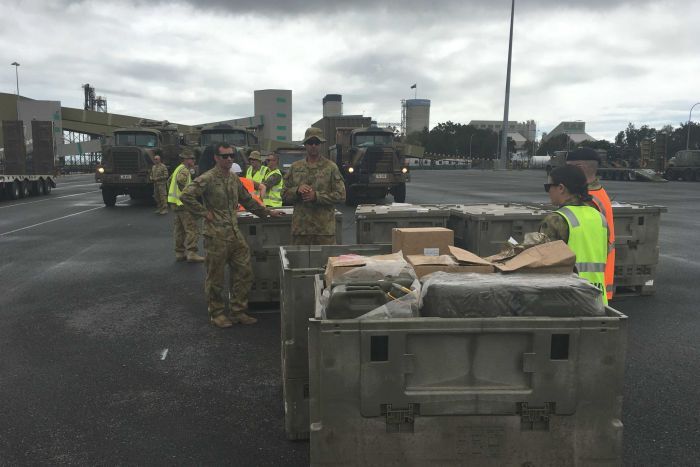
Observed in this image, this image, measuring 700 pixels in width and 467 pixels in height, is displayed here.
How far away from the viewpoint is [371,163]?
18016 millimetres

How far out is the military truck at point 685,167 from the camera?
4091 cm

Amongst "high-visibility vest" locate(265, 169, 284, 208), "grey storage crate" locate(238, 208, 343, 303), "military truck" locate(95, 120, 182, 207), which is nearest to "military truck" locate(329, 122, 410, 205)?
"military truck" locate(95, 120, 182, 207)

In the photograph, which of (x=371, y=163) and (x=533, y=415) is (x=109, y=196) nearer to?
(x=371, y=163)

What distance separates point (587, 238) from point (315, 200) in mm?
3094

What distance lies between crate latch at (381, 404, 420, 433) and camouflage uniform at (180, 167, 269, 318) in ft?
12.2

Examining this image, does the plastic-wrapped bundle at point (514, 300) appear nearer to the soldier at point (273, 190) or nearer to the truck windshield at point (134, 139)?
the soldier at point (273, 190)

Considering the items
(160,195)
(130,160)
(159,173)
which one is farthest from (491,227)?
(130,160)

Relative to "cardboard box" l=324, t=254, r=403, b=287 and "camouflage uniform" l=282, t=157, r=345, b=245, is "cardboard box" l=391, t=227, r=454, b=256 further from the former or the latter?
"camouflage uniform" l=282, t=157, r=345, b=245

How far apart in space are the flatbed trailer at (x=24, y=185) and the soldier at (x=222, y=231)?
18.5 meters

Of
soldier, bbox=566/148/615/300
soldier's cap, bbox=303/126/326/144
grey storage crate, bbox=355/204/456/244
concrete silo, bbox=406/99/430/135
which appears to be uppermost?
concrete silo, bbox=406/99/430/135

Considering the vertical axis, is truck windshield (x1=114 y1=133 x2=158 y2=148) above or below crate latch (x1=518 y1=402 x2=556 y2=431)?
above

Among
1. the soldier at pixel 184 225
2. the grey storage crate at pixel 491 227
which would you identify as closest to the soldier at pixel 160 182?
the soldier at pixel 184 225

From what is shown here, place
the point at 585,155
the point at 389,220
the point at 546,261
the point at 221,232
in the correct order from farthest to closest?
the point at 389,220, the point at 221,232, the point at 585,155, the point at 546,261

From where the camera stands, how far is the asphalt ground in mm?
3455
